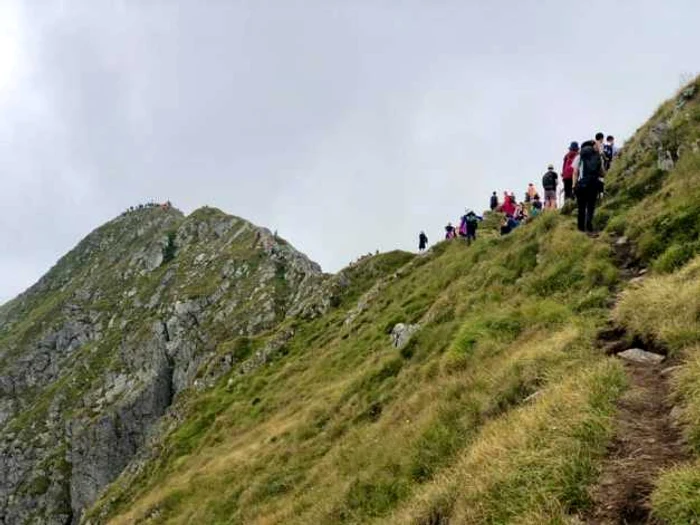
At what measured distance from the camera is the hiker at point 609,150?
100.0ft

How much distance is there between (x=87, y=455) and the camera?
308 feet

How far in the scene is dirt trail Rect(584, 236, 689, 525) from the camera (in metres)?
6.69

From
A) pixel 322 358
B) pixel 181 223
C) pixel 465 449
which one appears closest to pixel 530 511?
pixel 465 449

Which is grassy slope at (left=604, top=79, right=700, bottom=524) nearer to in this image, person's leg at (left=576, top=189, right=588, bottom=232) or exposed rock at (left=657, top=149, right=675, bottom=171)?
exposed rock at (left=657, top=149, right=675, bottom=171)

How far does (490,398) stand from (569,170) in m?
15.7

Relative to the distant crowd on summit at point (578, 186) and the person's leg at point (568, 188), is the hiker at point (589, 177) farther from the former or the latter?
the person's leg at point (568, 188)

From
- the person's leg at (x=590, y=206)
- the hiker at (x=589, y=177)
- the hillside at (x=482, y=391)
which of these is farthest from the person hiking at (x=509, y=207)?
the hiker at (x=589, y=177)

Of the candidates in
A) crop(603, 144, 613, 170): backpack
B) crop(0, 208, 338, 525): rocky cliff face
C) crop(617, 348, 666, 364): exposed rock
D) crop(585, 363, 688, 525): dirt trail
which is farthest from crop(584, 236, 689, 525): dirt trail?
crop(0, 208, 338, 525): rocky cliff face

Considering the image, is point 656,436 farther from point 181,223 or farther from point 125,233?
point 125,233

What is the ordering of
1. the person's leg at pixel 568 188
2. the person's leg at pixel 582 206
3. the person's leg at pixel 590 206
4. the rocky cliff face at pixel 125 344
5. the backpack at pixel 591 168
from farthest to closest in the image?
the rocky cliff face at pixel 125 344
the person's leg at pixel 568 188
the person's leg at pixel 582 206
the person's leg at pixel 590 206
the backpack at pixel 591 168

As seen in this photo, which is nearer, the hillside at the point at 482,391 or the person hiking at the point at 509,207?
the hillside at the point at 482,391

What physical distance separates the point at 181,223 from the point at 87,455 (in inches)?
2743

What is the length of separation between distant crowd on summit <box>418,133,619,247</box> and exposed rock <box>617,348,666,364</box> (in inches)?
389

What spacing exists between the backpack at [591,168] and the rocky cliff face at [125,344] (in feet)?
98.3
